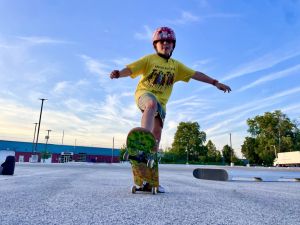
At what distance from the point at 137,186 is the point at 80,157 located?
85679 millimetres

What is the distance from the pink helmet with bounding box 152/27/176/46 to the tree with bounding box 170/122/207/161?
78.5m

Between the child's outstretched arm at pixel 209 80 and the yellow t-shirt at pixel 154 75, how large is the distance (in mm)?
517

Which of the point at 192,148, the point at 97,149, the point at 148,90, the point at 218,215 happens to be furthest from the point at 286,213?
the point at 97,149

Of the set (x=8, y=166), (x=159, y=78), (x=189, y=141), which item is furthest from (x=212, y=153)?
(x=159, y=78)

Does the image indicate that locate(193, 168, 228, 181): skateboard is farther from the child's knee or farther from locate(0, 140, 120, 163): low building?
locate(0, 140, 120, 163): low building

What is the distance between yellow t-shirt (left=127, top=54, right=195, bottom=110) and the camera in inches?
141

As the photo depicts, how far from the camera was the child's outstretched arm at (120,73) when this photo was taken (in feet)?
11.1

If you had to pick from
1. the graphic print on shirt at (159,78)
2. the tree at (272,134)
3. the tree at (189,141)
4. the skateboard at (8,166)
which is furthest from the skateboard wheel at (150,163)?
the tree at (189,141)

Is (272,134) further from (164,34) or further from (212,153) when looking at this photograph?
(164,34)

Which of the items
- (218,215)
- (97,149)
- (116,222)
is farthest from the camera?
(97,149)

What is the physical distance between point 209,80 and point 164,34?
1.00 meters

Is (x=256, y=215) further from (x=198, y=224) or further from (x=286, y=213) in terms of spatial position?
(x=198, y=224)

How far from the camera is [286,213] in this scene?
1742 millimetres

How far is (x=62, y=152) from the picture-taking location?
255 feet
